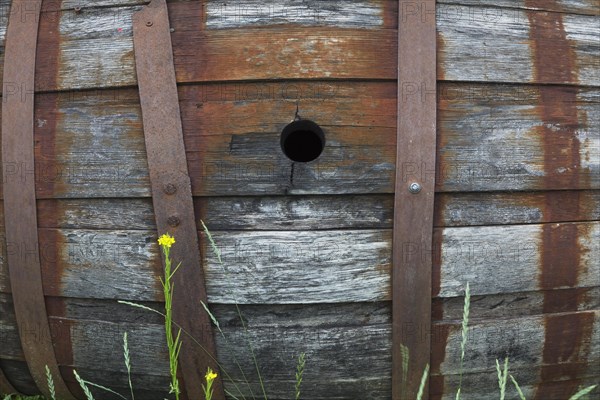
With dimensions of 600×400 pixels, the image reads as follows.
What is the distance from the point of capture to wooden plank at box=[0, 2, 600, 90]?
1.92 metres

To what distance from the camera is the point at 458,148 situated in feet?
6.35

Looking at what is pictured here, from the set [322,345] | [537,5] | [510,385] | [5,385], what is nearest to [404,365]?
[322,345]

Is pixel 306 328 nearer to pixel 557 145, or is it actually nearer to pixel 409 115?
pixel 409 115

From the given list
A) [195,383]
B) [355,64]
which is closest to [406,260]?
[355,64]

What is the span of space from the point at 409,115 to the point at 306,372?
97 cm

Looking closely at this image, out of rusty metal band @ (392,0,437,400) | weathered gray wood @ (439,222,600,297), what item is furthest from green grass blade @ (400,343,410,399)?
weathered gray wood @ (439,222,600,297)

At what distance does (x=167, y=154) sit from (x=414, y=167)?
82cm

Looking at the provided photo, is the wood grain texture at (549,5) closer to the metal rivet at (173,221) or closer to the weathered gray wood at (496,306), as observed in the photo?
the weathered gray wood at (496,306)

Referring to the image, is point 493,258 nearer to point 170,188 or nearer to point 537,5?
point 537,5

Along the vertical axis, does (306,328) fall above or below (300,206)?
below

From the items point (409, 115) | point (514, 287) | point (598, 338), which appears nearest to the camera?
point (409, 115)

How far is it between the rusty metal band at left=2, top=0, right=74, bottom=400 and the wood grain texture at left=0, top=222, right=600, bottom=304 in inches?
2.4

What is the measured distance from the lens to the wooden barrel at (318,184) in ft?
6.30

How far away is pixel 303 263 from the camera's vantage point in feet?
6.40
